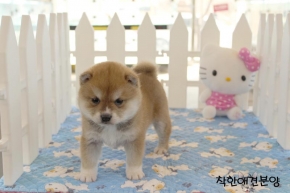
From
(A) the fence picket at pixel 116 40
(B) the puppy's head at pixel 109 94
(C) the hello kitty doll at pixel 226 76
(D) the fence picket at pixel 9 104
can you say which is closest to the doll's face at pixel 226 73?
(C) the hello kitty doll at pixel 226 76

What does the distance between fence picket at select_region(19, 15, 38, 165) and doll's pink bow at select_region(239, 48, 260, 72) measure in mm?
1164

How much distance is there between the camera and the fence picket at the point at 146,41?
2.40m

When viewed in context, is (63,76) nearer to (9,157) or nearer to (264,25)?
(9,157)

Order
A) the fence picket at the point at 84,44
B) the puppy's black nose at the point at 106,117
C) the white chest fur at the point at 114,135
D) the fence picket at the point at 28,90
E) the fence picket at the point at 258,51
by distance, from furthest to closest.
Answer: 1. the fence picket at the point at 84,44
2. the fence picket at the point at 258,51
3. the fence picket at the point at 28,90
4. the white chest fur at the point at 114,135
5. the puppy's black nose at the point at 106,117

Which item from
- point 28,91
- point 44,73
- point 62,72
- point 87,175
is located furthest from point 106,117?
point 62,72

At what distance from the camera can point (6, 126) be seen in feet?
4.38

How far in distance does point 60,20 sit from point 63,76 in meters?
0.32

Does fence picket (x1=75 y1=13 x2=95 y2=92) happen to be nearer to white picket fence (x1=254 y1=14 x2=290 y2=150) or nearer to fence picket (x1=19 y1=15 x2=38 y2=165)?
fence picket (x1=19 y1=15 x2=38 y2=165)

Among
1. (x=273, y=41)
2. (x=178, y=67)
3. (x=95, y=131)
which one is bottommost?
(x=95, y=131)

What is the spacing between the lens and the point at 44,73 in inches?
70.5

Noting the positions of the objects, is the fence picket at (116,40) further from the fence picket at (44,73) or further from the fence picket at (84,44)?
the fence picket at (44,73)

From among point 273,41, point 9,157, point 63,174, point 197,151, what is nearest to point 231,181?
point 197,151

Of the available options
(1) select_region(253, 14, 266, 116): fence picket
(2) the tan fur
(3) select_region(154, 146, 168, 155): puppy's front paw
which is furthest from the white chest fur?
(1) select_region(253, 14, 266, 116): fence picket

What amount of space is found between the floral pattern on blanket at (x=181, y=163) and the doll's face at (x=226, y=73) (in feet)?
0.76
